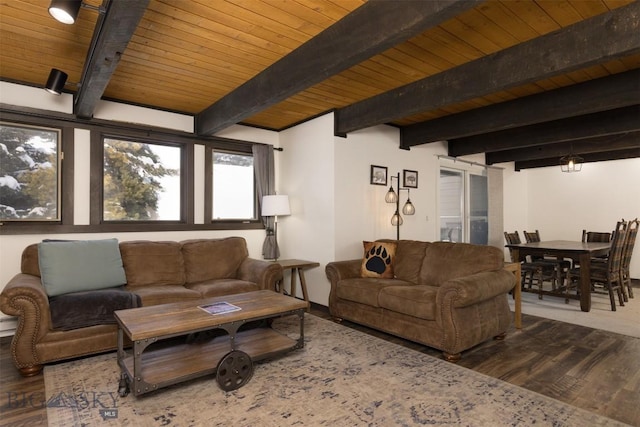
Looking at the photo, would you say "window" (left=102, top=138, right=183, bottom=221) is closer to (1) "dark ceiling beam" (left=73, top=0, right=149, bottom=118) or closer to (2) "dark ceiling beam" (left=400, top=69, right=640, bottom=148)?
(1) "dark ceiling beam" (left=73, top=0, right=149, bottom=118)

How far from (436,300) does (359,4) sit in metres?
2.30

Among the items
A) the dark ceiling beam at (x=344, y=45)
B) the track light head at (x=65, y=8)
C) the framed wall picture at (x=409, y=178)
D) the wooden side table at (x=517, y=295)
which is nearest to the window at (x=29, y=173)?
the dark ceiling beam at (x=344, y=45)

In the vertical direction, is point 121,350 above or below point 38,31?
below

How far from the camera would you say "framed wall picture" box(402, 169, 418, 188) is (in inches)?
201

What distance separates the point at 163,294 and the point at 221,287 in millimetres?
553

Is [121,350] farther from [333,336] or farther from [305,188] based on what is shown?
[305,188]

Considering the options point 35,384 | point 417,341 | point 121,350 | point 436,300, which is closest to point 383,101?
point 436,300

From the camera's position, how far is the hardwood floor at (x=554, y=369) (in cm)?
214

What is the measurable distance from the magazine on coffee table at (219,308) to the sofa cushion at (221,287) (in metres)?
0.70

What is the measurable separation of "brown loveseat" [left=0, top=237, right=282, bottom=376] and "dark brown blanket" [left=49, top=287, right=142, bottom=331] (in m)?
0.04

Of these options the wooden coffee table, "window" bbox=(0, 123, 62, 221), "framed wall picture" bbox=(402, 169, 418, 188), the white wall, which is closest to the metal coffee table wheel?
the wooden coffee table

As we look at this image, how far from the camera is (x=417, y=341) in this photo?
3109mm

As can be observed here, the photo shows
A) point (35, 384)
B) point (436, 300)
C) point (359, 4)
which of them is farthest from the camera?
point (436, 300)

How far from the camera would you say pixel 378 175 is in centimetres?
478
